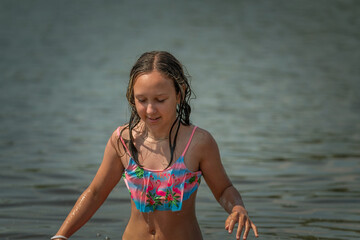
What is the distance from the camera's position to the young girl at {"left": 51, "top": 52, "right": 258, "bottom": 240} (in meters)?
3.86

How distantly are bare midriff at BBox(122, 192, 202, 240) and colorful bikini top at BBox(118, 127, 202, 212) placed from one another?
0.04 metres

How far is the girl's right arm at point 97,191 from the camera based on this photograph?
3.93 m

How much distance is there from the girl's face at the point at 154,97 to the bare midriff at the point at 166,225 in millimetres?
537

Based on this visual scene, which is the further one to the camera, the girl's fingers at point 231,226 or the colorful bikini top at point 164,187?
the colorful bikini top at point 164,187

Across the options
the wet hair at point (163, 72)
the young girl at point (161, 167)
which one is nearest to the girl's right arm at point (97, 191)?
the young girl at point (161, 167)

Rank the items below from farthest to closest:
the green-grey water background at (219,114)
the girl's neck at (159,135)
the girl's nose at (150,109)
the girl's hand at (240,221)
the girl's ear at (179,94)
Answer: the green-grey water background at (219,114) < the girl's neck at (159,135) < the girl's ear at (179,94) < the girl's nose at (150,109) < the girl's hand at (240,221)

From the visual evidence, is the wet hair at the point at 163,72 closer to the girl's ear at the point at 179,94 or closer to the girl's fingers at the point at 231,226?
the girl's ear at the point at 179,94

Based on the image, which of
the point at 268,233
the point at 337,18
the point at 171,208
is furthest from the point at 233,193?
the point at 337,18

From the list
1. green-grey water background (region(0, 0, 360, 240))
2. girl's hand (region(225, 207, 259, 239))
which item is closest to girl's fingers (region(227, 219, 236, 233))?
girl's hand (region(225, 207, 259, 239))

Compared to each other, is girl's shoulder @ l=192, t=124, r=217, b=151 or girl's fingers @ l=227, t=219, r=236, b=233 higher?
girl's shoulder @ l=192, t=124, r=217, b=151

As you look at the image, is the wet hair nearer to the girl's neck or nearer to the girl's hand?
the girl's neck

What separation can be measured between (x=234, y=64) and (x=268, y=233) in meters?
17.0

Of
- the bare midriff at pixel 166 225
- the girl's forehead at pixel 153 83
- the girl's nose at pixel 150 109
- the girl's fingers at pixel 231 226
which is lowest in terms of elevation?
the bare midriff at pixel 166 225

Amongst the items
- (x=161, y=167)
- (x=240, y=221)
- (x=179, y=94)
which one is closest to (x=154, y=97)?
(x=179, y=94)
